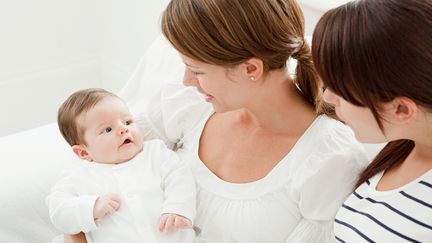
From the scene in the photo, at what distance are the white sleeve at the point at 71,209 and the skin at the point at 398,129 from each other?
60 cm

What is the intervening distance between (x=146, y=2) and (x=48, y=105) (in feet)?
2.39

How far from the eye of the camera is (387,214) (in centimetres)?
112

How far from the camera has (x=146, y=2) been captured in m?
2.67

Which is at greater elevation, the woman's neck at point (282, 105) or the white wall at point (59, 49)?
the woman's neck at point (282, 105)

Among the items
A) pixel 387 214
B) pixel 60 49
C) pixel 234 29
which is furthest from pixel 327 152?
pixel 60 49

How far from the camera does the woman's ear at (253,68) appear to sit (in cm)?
126

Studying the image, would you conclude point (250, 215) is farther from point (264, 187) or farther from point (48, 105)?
point (48, 105)

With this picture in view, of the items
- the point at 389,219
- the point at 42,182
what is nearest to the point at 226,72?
the point at 389,219

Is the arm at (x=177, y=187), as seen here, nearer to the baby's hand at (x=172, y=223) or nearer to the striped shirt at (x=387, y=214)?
the baby's hand at (x=172, y=223)

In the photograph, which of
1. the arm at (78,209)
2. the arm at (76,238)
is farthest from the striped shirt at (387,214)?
the arm at (76,238)

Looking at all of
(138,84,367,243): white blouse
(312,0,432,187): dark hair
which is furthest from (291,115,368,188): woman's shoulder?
(312,0,432,187): dark hair

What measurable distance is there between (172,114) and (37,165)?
1.31 ft

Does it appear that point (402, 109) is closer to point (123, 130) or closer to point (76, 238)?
point (123, 130)

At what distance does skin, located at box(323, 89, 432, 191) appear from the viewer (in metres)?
1.01
